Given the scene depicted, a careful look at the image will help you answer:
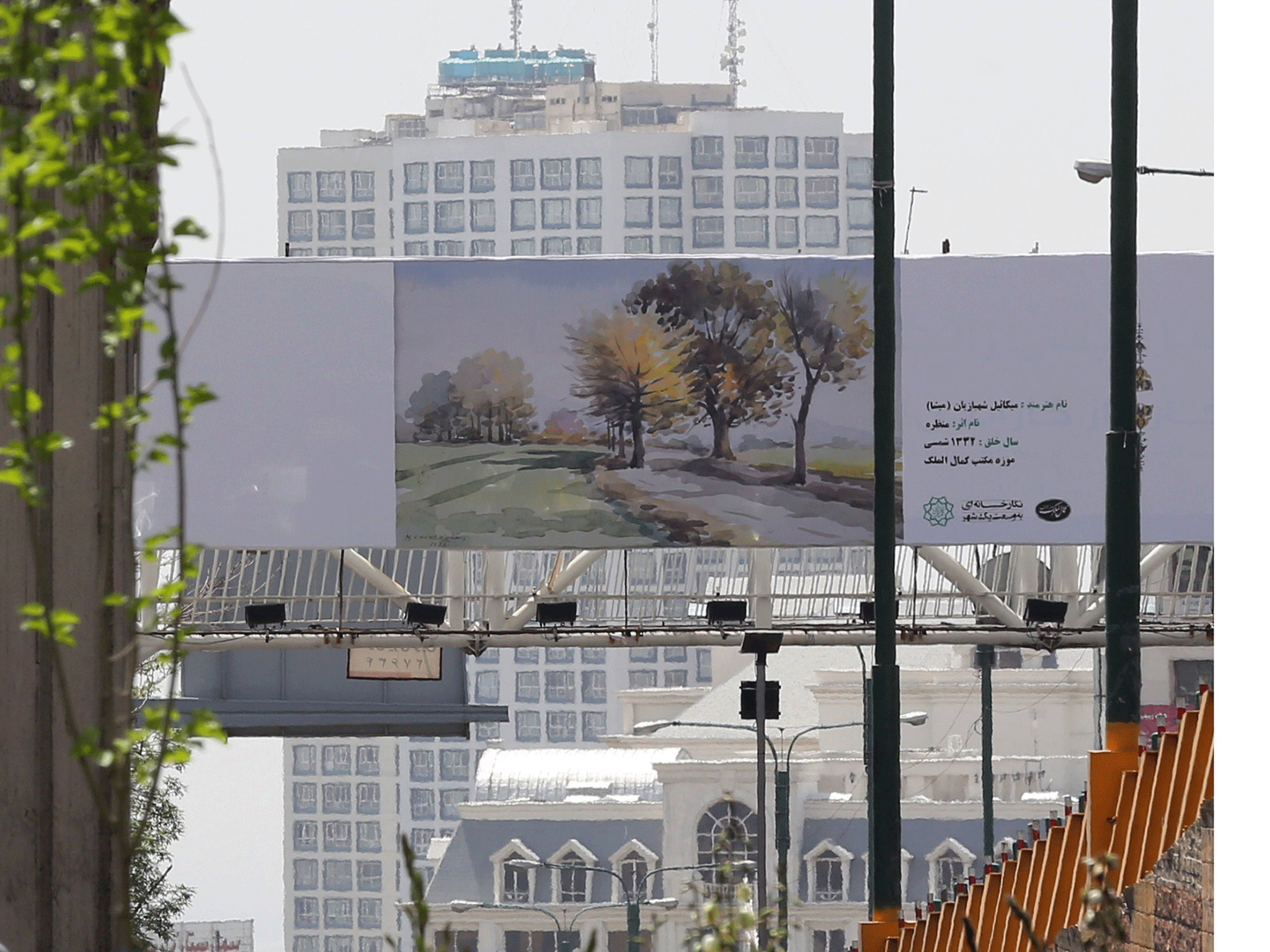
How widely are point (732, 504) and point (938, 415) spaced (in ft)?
9.26

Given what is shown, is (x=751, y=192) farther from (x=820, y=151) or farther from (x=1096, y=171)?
(x=1096, y=171)

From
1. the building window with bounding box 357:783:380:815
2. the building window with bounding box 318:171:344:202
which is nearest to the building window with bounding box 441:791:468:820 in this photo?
the building window with bounding box 357:783:380:815

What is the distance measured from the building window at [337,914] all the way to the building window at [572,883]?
341 ft

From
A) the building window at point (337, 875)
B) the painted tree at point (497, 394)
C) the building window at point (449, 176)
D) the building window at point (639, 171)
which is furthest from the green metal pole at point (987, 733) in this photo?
the building window at point (337, 875)

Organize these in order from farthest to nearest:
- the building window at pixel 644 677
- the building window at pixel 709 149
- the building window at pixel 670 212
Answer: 1. the building window at pixel 670 212
2. the building window at pixel 709 149
3. the building window at pixel 644 677

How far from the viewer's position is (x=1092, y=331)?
29828 mm

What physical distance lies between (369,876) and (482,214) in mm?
53430

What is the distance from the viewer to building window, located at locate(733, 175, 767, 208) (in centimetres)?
18875

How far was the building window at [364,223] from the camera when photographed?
193 meters

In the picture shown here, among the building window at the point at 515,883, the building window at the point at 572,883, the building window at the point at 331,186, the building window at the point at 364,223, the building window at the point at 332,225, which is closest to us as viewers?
the building window at the point at 572,883

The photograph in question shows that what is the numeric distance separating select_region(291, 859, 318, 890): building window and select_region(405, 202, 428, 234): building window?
168ft

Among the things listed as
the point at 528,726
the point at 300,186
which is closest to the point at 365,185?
the point at 300,186

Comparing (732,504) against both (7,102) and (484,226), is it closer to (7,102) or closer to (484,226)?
(7,102)

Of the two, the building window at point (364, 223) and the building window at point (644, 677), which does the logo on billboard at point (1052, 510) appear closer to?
the building window at point (644, 677)
